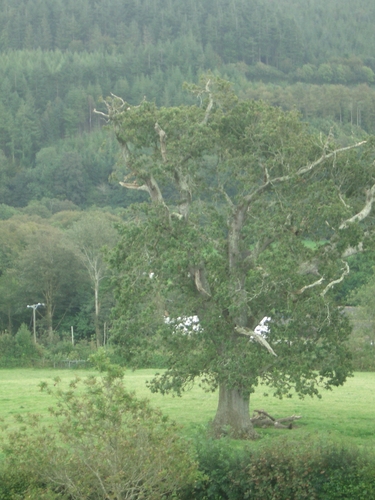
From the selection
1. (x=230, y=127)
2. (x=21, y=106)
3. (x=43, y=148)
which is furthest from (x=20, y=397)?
(x=21, y=106)

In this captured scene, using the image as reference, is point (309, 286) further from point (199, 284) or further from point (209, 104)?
point (209, 104)

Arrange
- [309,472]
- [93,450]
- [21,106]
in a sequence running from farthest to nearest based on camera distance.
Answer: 1. [21,106]
2. [309,472]
3. [93,450]

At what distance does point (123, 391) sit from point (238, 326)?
943 centimetres

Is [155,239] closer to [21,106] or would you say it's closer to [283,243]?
[283,243]

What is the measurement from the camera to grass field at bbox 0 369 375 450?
29531 mm

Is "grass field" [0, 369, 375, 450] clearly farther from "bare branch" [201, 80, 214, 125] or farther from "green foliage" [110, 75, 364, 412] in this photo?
"bare branch" [201, 80, 214, 125]

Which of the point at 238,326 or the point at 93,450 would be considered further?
the point at 238,326

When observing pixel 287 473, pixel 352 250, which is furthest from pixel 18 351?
pixel 287 473

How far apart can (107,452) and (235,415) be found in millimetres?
11112

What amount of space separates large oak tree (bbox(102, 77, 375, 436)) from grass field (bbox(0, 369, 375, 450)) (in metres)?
2.60

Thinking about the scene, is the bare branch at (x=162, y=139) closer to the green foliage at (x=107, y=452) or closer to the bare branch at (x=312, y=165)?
the bare branch at (x=312, y=165)

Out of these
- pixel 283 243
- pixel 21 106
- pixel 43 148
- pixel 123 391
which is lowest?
pixel 123 391

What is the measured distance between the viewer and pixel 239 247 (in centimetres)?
2788

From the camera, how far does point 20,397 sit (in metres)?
37.8
